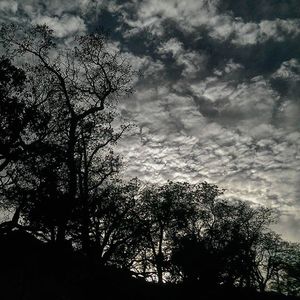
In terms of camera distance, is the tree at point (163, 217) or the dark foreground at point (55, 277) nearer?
the dark foreground at point (55, 277)

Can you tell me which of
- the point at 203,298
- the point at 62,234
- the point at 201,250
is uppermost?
the point at 201,250

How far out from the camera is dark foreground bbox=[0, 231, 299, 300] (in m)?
18.6

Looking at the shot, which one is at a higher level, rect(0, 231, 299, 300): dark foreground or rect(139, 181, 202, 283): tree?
rect(139, 181, 202, 283): tree

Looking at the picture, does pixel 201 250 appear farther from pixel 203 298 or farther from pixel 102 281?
pixel 102 281

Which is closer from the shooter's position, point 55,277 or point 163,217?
point 55,277

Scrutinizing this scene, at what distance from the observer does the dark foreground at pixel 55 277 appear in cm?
1858

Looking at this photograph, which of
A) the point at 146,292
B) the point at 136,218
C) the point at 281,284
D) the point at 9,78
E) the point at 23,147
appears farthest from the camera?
the point at 281,284

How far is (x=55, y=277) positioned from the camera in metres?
20.9

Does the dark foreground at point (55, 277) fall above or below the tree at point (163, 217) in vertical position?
below

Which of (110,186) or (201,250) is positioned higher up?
(110,186)

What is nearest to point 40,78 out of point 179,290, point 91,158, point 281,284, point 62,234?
point 91,158

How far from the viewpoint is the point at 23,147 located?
2094 cm

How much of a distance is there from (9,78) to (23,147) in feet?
15.5

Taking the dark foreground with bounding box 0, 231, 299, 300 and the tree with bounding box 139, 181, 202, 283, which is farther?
the tree with bounding box 139, 181, 202, 283
